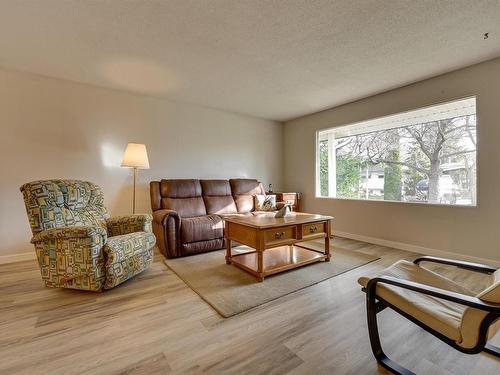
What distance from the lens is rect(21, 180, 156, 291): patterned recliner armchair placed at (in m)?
2.05

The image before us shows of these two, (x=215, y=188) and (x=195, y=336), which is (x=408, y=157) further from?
(x=195, y=336)

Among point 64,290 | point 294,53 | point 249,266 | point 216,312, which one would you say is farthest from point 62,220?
point 294,53

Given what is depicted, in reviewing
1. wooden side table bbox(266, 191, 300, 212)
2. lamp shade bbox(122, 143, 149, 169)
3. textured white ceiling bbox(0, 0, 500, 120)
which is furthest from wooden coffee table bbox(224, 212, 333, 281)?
textured white ceiling bbox(0, 0, 500, 120)

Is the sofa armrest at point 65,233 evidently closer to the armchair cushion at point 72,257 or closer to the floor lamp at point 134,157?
the armchair cushion at point 72,257

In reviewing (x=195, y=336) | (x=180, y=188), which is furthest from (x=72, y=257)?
(x=180, y=188)

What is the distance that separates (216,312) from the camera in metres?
1.81

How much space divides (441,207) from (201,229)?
3152mm

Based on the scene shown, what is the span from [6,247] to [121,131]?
202cm

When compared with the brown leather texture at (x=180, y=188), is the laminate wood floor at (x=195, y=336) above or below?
below

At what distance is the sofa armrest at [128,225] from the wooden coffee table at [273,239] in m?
0.93

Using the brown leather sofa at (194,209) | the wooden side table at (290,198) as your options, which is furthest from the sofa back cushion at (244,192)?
the wooden side table at (290,198)

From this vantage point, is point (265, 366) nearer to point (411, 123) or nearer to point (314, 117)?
point (411, 123)

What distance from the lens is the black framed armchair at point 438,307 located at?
3.20 ft

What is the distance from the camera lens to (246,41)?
7.59ft
